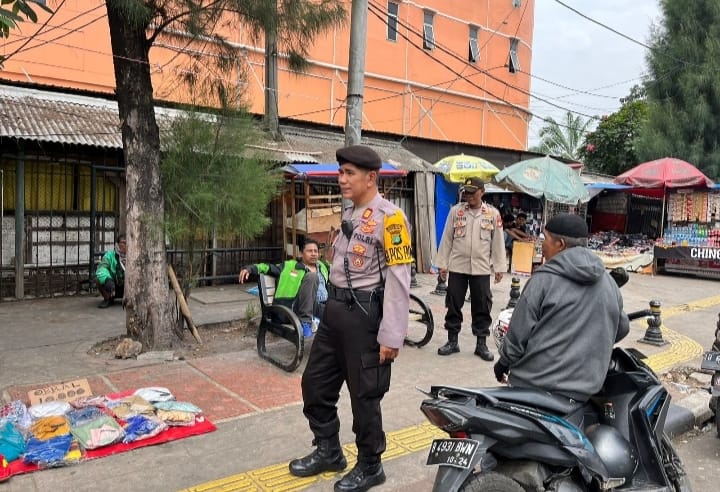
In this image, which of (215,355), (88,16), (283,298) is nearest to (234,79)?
(283,298)

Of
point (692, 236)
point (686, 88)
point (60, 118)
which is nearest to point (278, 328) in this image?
point (60, 118)

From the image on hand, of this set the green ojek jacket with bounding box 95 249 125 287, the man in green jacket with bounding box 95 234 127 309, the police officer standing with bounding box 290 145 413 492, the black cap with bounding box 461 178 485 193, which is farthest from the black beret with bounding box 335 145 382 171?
the green ojek jacket with bounding box 95 249 125 287

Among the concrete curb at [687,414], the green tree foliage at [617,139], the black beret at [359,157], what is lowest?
the concrete curb at [687,414]

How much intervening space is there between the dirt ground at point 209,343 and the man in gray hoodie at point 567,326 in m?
4.03

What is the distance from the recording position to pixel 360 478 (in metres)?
3.21

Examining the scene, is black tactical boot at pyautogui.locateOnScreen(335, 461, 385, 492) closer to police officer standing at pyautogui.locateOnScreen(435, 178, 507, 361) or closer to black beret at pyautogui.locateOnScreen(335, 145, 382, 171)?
black beret at pyautogui.locateOnScreen(335, 145, 382, 171)

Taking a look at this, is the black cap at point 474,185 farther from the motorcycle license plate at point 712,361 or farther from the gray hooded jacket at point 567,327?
the gray hooded jacket at point 567,327

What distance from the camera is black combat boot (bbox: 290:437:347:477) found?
11.0 feet

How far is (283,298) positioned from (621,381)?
350 cm

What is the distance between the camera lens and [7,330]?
678 cm

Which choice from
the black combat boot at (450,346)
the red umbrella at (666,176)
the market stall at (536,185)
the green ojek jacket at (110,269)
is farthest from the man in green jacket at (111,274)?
the red umbrella at (666,176)

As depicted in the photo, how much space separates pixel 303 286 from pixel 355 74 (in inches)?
106

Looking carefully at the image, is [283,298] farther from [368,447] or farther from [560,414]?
[560,414]

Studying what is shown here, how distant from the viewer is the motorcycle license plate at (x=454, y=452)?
2.35 meters
